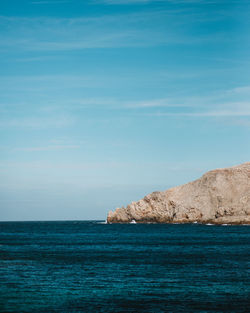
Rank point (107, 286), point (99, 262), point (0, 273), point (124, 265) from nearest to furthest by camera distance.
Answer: point (107, 286)
point (0, 273)
point (124, 265)
point (99, 262)

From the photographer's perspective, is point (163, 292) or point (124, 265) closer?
point (163, 292)

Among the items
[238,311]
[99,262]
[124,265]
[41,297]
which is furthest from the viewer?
[99,262]

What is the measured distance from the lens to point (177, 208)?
7805 inches

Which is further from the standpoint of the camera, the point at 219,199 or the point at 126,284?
the point at 219,199

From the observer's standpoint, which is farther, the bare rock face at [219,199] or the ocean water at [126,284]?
the bare rock face at [219,199]

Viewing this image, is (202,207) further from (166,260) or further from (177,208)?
(166,260)

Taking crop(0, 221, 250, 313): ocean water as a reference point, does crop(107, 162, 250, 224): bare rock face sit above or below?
above

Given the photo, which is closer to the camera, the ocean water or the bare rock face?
the ocean water

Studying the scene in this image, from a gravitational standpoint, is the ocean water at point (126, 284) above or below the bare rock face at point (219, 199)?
below

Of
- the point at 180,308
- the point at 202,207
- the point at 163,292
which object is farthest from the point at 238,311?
the point at 202,207

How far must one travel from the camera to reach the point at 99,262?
2426 inches

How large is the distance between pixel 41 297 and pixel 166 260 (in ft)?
95.0

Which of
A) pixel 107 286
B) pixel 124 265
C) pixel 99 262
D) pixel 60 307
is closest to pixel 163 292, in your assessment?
pixel 107 286

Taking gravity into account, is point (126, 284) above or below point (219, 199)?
below
